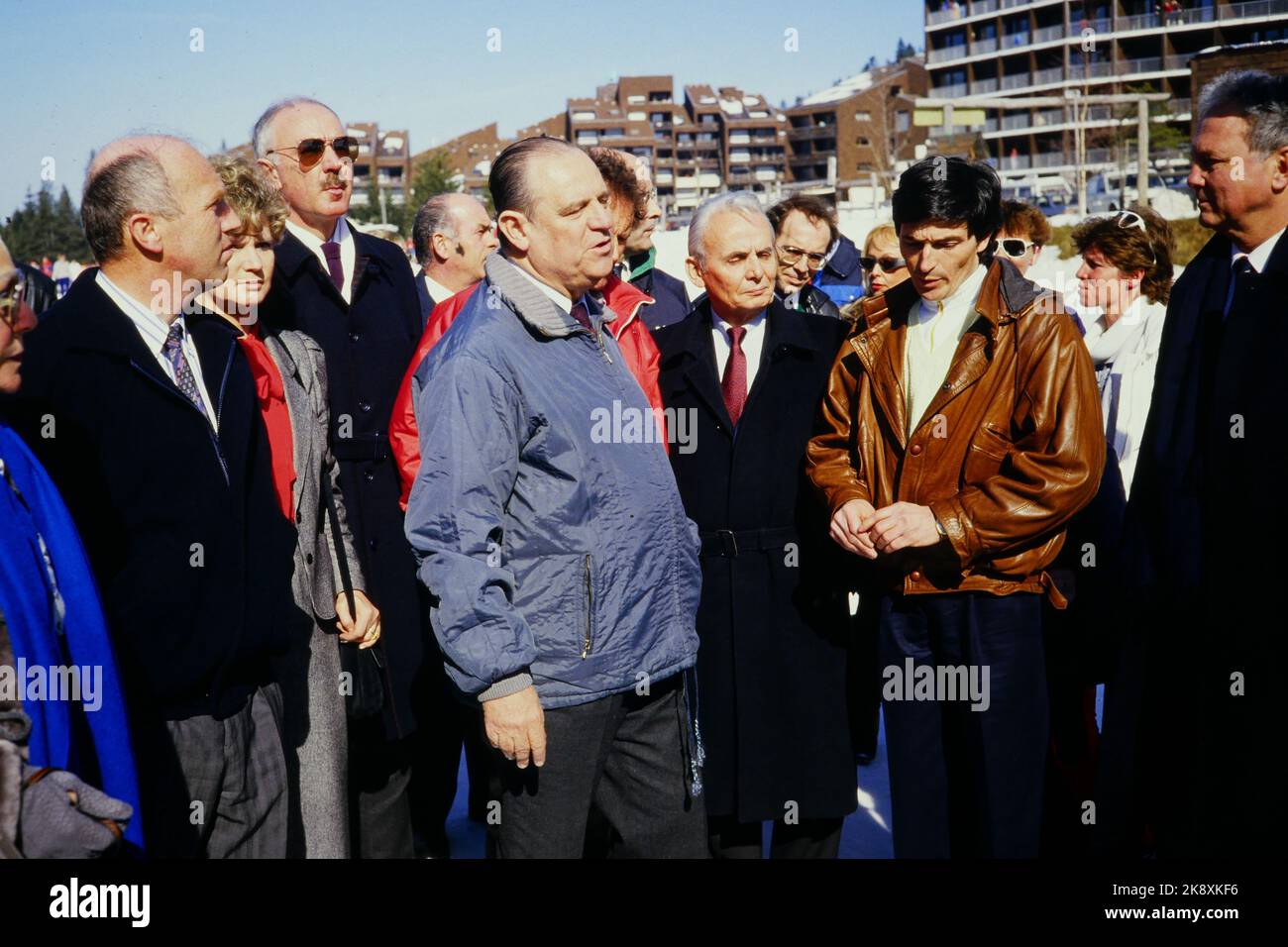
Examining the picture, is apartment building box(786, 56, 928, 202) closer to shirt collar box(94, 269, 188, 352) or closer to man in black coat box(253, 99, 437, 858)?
man in black coat box(253, 99, 437, 858)

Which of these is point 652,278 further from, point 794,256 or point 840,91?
point 840,91

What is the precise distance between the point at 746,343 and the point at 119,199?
187 cm

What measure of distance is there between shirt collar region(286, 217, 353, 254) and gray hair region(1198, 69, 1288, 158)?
2718 mm

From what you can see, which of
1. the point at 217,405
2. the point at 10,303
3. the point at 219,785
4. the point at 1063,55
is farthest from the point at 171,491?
the point at 1063,55

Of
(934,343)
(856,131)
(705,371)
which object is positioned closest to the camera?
(934,343)

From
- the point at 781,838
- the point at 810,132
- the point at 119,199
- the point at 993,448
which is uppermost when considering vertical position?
the point at 810,132

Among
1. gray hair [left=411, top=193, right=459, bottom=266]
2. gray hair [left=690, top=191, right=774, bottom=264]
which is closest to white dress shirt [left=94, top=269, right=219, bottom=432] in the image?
gray hair [left=690, top=191, right=774, bottom=264]

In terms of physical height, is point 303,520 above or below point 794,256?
below

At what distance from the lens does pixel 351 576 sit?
139 inches

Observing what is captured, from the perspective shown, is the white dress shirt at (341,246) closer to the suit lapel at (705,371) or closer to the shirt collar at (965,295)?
the suit lapel at (705,371)

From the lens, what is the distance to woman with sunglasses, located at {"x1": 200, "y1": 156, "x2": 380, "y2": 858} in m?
3.26

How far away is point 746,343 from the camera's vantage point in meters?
3.73

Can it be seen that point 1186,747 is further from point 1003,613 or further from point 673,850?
point 673,850
